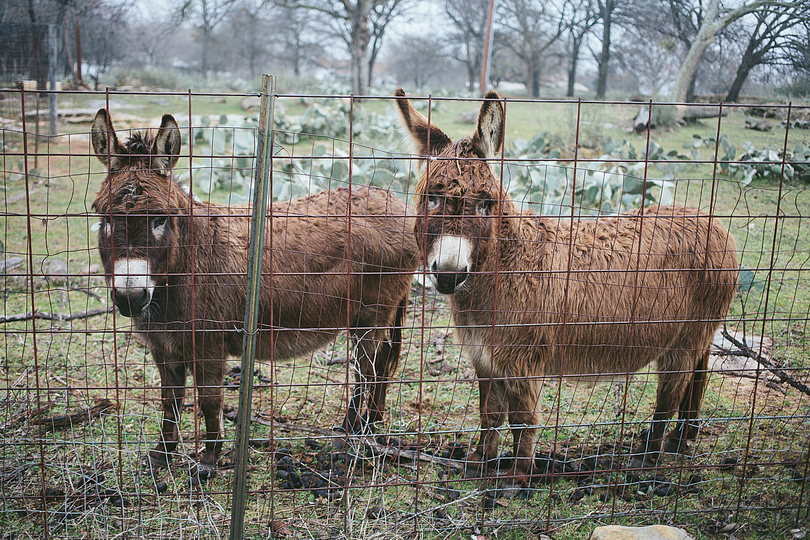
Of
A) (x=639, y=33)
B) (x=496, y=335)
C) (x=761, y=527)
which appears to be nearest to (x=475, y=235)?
(x=496, y=335)

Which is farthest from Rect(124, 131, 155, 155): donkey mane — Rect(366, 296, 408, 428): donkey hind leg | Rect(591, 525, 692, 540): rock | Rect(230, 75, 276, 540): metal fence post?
Rect(591, 525, 692, 540): rock

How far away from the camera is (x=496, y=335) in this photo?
359 centimetres

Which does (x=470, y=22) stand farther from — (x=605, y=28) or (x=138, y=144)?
(x=138, y=144)

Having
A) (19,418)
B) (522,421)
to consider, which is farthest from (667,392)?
(19,418)

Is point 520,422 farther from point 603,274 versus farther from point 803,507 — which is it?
point 803,507

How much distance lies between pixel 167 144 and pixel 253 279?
1339mm

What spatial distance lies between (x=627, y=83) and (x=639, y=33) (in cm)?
1410

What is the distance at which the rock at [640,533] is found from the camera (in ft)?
9.64

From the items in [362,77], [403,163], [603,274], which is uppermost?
[362,77]

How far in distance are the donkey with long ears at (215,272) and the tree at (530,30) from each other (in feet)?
116

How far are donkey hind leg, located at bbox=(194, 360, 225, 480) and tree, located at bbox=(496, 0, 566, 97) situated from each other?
36.5 m

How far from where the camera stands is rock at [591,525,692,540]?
2.94 meters

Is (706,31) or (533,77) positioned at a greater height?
(533,77)

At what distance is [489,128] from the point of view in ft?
10.5
